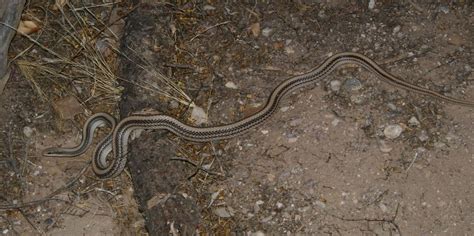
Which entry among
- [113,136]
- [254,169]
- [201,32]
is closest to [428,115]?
[254,169]

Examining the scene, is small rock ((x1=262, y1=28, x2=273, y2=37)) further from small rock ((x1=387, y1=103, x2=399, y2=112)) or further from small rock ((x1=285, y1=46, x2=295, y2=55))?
small rock ((x1=387, y1=103, x2=399, y2=112))

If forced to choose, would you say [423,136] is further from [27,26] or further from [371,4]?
[27,26]

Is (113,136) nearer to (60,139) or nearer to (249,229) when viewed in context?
(60,139)

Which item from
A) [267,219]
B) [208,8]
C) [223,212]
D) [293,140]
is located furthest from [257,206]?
[208,8]

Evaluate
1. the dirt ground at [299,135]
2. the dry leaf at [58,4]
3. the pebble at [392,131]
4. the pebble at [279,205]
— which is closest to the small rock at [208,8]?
the dirt ground at [299,135]

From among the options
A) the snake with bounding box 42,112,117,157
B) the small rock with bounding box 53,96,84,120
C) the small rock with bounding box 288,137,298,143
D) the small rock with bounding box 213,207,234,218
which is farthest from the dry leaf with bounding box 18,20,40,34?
the small rock with bounding box 288,137,298,143

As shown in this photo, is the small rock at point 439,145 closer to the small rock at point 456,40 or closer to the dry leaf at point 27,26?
the small rock at point 456,40

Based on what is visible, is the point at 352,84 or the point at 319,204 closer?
the point at 319,204

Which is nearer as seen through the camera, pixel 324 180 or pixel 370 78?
pixel 324 180
